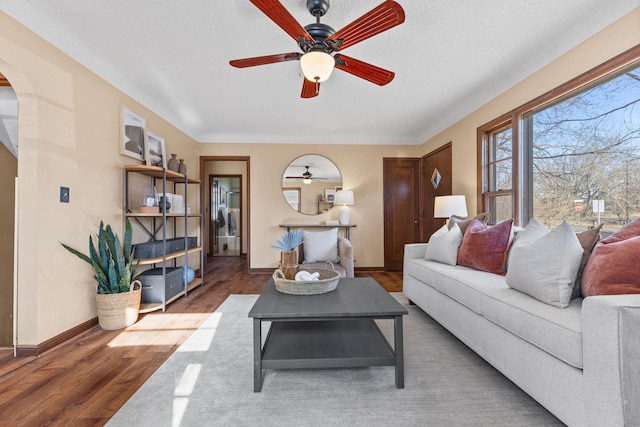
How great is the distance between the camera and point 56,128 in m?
2.11

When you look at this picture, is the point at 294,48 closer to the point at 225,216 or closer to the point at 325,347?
the point at 325,347

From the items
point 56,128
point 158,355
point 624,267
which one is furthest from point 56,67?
point 624,267

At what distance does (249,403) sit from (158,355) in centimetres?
94

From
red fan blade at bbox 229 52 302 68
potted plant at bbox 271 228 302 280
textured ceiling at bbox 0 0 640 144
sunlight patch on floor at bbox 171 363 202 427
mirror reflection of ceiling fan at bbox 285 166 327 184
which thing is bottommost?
sunlight patch on floor at bbox 171 363 202 427

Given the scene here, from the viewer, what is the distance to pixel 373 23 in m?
1.48

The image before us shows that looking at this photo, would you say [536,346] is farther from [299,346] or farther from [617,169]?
[617,169]

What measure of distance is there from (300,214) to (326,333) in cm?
314

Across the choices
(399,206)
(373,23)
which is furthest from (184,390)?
(399,206)

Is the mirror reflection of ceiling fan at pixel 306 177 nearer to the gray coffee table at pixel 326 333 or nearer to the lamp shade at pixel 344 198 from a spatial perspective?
the lamp shade at pixel 344 198

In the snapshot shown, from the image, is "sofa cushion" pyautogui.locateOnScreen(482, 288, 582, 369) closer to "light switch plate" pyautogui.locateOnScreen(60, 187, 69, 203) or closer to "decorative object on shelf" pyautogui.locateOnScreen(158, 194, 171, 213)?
"decorative object on shelf" pyautogui.locateOnScreen(158, 194, 171, 213)

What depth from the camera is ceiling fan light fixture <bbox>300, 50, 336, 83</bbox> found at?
165 centimetres

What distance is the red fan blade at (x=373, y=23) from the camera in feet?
4.40

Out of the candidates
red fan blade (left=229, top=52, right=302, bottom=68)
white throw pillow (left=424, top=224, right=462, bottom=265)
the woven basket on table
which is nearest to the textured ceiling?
red fan blade (left=229, top=52, right=302, bottom=68)

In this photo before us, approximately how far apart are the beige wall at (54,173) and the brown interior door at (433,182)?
418cm
